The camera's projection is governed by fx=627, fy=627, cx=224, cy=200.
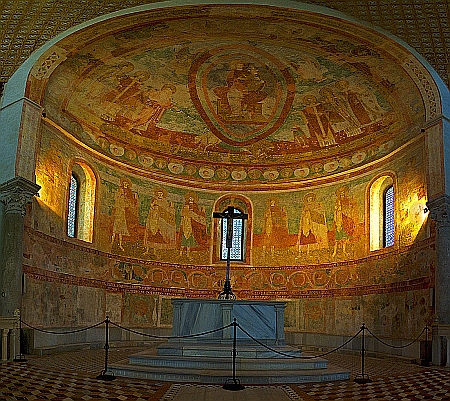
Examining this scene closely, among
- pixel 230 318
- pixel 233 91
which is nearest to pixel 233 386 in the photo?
pixel 230 318

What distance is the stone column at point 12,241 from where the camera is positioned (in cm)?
1697

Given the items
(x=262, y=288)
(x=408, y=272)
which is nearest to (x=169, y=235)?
(x=262, y=288)

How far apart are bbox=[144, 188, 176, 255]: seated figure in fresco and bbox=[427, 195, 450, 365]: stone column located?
1112 cm

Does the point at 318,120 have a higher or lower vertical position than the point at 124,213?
higher

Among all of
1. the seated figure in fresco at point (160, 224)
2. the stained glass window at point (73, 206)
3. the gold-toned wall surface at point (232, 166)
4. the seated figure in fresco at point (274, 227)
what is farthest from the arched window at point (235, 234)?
the stained glass window at point (73, 206)

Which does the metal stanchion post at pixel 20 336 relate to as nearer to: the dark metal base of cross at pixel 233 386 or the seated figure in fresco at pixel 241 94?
the dark metal base of cross at pixel 233 386

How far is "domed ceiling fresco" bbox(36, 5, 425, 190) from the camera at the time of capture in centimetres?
1866

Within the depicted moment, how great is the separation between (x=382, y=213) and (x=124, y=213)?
31.9 feet

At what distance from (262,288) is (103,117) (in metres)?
9.23

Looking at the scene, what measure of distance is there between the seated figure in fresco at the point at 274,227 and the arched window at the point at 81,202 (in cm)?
726

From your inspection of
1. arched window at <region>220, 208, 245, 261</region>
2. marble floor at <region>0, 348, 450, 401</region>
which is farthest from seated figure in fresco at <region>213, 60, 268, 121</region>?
marble floor at <region>0, 348, 450, 401</region>

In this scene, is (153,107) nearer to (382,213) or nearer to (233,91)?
(233,91)

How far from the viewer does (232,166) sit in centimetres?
2662

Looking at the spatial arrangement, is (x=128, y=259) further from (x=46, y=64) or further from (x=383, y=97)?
(x=383, y=97)
